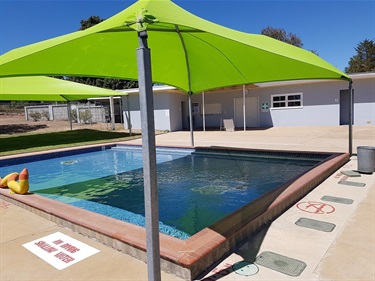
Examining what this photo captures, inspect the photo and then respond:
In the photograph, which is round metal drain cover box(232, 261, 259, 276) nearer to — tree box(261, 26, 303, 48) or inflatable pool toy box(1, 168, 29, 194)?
inflatable pool toy box(1, 168, 29, 194)

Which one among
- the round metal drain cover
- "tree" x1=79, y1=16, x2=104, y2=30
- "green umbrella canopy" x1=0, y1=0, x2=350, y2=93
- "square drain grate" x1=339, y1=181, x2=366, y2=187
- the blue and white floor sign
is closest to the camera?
the round metal drain cover

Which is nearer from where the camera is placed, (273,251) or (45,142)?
(273,251)

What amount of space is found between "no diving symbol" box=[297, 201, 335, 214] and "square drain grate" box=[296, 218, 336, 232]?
41 centimetres

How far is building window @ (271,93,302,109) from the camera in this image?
18781 mm

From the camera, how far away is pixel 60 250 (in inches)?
132

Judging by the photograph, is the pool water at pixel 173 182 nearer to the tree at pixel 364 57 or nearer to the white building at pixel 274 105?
the white building at pixel 274 105

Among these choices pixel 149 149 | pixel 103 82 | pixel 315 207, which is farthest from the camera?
pixel 103 82

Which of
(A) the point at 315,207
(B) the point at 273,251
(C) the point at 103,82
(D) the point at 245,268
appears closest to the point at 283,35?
(C) the point at 103,82

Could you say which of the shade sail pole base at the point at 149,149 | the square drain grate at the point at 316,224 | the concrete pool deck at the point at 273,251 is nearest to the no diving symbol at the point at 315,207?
the concrete pool deck at the point at 273,251

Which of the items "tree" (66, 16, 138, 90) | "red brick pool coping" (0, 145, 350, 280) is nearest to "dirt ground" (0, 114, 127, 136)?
"tree" (66, 16, 138, 90)

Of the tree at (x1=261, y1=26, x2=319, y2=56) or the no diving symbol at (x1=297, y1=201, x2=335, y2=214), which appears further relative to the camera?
the tree at (x1=261, y1=26, x2=319, y2=56)

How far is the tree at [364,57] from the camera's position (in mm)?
45709

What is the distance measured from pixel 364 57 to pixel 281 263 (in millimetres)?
56604

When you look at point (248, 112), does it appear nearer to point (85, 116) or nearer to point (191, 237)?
point (85, 116)
